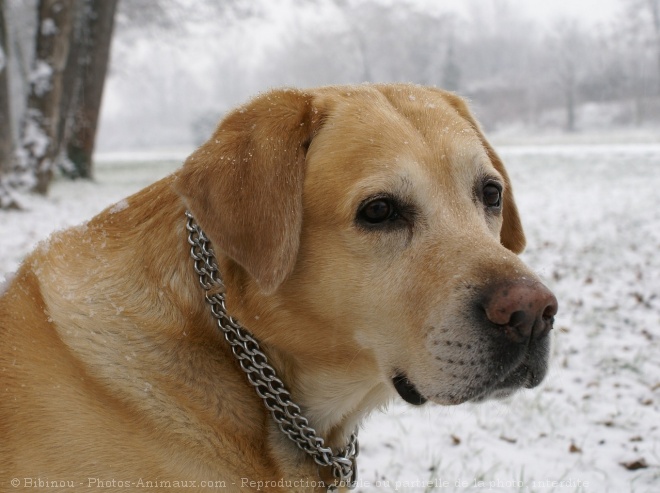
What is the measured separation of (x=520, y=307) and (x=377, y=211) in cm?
69

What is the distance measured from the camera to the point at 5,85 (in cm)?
1278

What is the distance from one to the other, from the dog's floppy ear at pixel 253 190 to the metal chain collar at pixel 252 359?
0.15 meters

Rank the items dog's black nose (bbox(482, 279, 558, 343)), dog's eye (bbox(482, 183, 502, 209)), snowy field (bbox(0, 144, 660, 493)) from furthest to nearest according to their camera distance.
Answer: snowy field (bbox(0, 144, 660, 493)) < dog's eye (bbox(482, 183, 502, 209)) < dog's black nose (bbox(482, 279, 558, 343))

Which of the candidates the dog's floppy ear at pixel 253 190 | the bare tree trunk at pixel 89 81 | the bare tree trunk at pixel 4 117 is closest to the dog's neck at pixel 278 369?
the dog's floppy ear at pixel 253 190

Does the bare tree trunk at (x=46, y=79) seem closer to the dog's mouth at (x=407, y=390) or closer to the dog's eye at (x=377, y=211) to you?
the dog's eye at (x=377, y=211)

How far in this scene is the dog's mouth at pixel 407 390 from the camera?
2.41 metres

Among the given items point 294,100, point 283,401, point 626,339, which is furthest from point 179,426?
point 626,339

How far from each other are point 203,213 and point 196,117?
55487 mm

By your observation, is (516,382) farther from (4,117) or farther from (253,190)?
(4,117)

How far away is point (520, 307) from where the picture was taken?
2.08 meters

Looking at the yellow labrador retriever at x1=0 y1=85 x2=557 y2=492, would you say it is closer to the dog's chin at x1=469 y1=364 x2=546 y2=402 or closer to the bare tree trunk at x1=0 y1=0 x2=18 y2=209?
the dog's chin at x1=469 y1=364 x2=546 y2=402

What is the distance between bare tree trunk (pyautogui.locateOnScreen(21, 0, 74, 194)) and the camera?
39.0ft

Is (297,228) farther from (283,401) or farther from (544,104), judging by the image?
(544,104)

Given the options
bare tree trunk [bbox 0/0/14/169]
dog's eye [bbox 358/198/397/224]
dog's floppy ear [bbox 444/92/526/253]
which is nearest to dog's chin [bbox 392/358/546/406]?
dog's eye [bbox 358/198/397/224]
